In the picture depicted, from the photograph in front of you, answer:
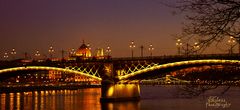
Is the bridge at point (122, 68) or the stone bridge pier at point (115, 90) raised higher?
the bridge at point (122, 68)

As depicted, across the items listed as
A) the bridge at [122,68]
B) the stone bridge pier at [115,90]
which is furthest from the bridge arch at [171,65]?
the stone bridge pier at [115,90]

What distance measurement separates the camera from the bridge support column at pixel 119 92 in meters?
74.8

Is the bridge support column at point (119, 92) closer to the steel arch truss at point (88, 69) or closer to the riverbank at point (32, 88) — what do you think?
the steel arch truss at point (88, 69)

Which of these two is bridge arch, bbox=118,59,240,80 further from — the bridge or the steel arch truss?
Result: the steel arch truss

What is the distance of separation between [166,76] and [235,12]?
8449cm

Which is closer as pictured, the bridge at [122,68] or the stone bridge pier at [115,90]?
the bridge at [122,68]

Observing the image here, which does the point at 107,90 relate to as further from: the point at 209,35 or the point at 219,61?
the point at 209,35

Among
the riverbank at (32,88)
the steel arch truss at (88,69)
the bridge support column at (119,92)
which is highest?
the steel arch truss at (88,69)

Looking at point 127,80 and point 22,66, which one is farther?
point 22,66

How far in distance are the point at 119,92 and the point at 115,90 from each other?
676 mm

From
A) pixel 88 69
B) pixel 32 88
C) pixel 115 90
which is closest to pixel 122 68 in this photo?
pixel 115 90

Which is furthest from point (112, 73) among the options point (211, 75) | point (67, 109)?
point (211, 75)

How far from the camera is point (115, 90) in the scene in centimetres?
7662

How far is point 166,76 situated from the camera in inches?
3674
